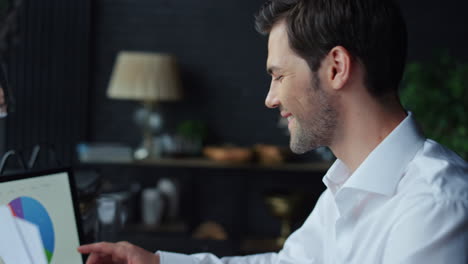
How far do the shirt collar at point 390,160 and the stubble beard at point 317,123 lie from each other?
5.5 inches

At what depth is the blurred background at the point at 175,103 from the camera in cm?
396

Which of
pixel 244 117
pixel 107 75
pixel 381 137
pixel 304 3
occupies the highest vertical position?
pixel 304 3

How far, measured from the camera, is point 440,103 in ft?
10.8

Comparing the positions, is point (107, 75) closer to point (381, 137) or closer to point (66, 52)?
point (66, 52)

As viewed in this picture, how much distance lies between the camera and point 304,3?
1261mm

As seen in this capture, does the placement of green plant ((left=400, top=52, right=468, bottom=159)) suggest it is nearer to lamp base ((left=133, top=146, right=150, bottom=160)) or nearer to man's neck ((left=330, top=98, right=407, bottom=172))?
lamp base ((left=133, top=146, right=150, bottom=160))

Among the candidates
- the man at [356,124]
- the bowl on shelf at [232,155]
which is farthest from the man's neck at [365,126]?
the bowl on shelf at [232,155]

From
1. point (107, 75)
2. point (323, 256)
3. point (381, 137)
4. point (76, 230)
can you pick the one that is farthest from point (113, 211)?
point (107, 75)

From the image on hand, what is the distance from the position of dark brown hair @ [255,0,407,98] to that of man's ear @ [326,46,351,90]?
16 millimetres

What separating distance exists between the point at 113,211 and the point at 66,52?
9.31 ft

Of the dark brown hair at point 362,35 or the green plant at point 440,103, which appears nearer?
the dark brown hair at point 362,35

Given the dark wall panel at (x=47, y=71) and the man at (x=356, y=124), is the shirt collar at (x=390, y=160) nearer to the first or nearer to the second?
the man at (x=356, y=124)

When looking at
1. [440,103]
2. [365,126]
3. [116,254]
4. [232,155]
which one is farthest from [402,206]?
[232,155]

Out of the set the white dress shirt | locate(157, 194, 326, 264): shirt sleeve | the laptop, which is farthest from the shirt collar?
the laptop
